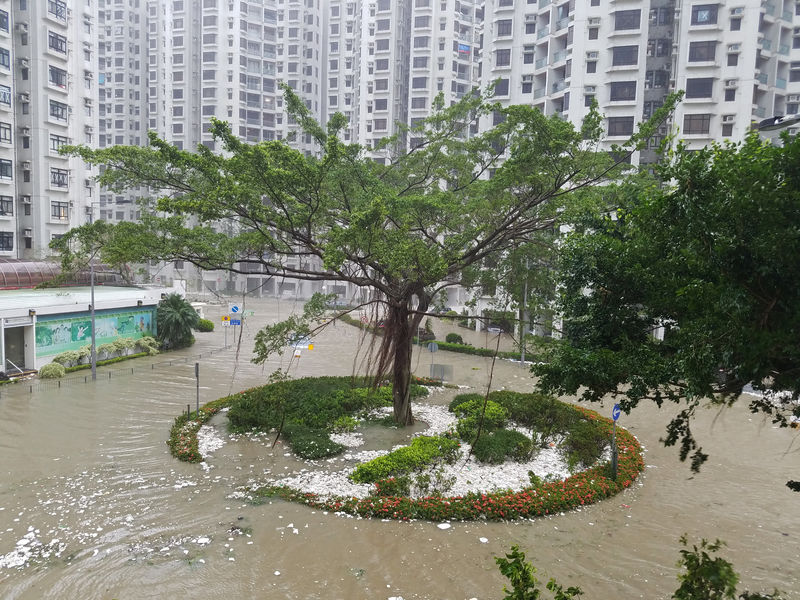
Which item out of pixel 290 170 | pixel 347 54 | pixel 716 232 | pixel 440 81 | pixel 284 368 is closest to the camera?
pixel 716 232

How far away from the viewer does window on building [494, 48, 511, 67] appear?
1841 inches

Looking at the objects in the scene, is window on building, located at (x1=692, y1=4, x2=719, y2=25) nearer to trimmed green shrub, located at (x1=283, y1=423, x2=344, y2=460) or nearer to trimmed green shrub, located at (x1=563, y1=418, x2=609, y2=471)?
trimmed green shrub, located at (x1=563, y1=418, x2=609, y2=471)

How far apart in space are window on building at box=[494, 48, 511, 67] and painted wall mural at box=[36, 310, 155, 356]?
3504 centimetres

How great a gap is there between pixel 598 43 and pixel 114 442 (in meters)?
38.2

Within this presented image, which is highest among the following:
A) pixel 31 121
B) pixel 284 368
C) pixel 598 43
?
pixel 598 43

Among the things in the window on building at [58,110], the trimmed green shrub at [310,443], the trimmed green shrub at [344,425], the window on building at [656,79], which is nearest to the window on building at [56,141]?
the window on building at [58,110]

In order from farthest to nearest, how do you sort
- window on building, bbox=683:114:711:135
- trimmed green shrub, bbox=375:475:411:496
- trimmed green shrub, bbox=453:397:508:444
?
window on building, bbox=683:114:711:135 → trimmed green shrub, bbox=453:397:508:444 → trimmed green shrub, bbox=375:475:411:496

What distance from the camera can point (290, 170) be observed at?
43.3ft

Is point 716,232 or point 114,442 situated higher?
point 716,232

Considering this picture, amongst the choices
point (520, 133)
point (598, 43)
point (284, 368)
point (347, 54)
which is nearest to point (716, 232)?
point (520, 133)

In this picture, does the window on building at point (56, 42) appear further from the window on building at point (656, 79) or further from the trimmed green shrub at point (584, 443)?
the trimmed green shrub at point (584, 443)

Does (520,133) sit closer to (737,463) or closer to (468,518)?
(468,518)

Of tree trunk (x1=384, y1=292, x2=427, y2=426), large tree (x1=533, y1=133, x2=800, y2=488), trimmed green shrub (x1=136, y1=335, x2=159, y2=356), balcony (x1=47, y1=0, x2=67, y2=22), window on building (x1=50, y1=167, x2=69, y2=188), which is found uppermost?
balcony (x1=47, y1=0, x2=67, y2=22)

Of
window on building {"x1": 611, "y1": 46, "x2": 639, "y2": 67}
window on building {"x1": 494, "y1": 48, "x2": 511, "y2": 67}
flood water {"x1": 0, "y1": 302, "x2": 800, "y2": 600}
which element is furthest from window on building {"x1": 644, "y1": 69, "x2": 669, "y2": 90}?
flood water {"x1": 0, "y1": 302, "x2": 800, "y2": 600}
